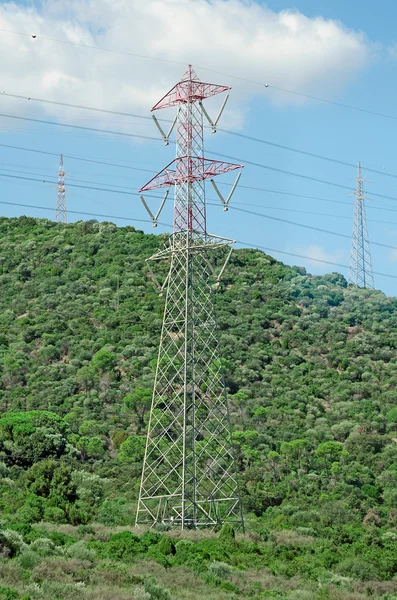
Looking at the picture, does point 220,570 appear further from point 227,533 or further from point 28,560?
point 28,560

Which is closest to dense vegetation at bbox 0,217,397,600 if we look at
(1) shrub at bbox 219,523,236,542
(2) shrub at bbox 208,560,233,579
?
(2) shrub at bbox 208,560,233,579

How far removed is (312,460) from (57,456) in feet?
53.0

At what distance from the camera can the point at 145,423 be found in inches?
2574

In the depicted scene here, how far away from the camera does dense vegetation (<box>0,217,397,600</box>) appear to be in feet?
101

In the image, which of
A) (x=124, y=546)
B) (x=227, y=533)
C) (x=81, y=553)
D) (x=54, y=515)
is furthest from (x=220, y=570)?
(x=54, y=515)

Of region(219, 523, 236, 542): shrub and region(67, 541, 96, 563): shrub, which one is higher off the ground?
region(219, 523, 236, 542): shrub

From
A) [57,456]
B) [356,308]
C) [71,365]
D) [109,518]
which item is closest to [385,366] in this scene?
[356,308]

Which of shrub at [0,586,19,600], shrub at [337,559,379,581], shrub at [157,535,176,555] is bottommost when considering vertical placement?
shrub at [337,559,379,581]

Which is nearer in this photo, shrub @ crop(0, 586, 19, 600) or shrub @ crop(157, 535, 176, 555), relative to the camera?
shrub @ crop(0, 586, 19, 600)

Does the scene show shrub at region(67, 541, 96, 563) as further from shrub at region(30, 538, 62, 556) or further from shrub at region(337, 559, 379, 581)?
shrub at region(337, 559, 379, 581)

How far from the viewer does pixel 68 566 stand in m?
28.2

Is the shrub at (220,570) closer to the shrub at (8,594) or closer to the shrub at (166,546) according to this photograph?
the shrub at (166,546)

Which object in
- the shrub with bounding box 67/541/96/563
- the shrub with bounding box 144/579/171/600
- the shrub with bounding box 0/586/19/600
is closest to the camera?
the shrub with bounding box 0/586/19/600

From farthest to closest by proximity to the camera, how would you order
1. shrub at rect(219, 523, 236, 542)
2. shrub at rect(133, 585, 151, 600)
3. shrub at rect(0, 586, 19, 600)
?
shrub at rect(219, 523, 236, 542) < shrub at rect(133, 585, 151, 600) < shrub at rect(0, 586, 19, 600)
